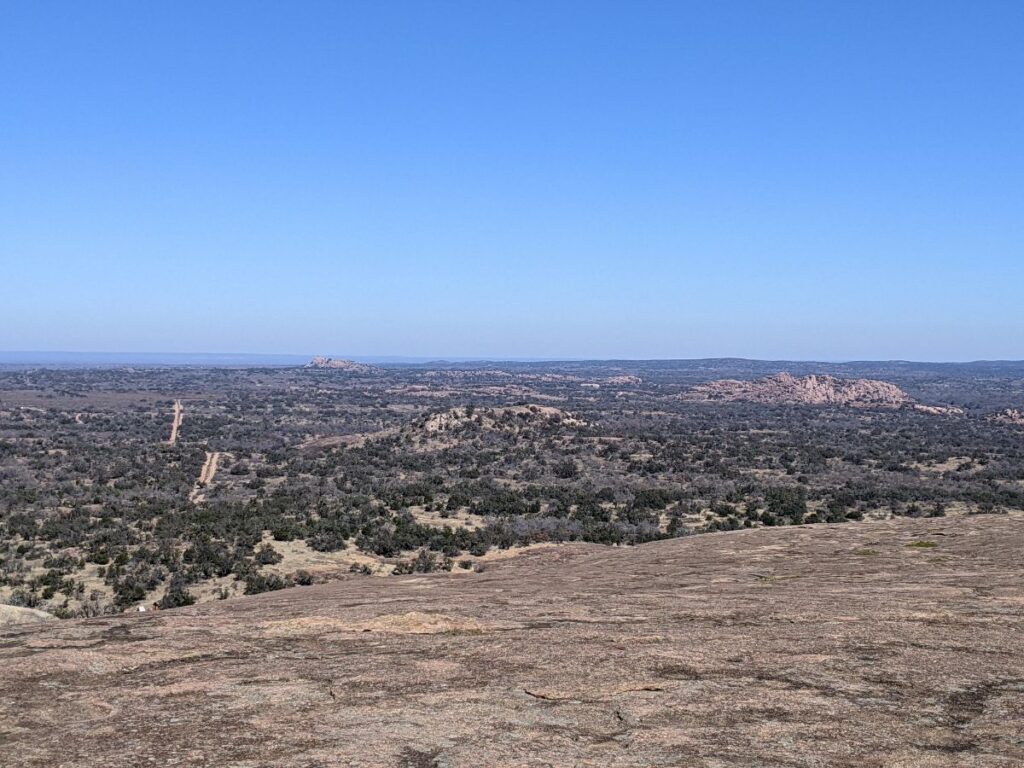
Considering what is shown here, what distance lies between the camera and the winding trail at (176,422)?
6576 cm

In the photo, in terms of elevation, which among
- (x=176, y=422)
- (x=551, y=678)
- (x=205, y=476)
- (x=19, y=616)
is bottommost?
(x=205, y=476)

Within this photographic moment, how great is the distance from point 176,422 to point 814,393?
104101 millimetres

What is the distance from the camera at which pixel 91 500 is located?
37250 mm

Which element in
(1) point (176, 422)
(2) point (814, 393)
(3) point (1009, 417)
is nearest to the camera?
(1) point (176, 422)

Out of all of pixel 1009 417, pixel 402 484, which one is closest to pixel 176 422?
pixel 402 484

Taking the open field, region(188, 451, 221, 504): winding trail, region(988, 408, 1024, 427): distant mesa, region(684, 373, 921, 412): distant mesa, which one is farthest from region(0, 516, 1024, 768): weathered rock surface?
region(684, 373, 921, 412): distant mesa

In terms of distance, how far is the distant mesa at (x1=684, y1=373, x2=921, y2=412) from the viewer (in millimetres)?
124438

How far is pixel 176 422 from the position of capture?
8094 cm

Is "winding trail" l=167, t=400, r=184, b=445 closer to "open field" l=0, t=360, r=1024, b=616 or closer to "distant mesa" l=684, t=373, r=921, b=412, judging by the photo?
"open field" l=0, t=360, r=1024, b=616

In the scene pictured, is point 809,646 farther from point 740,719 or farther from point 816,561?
point 816,561

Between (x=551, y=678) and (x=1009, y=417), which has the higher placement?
(x=551, y=678)

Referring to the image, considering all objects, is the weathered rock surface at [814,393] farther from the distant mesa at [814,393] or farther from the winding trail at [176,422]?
the winding trail at [176,422]

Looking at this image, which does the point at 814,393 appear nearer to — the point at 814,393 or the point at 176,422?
the point at 814,393

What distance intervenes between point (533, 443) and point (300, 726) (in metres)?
56.3
